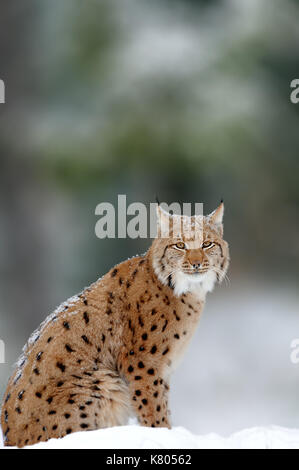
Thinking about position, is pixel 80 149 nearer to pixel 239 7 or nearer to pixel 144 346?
pixel 239 7

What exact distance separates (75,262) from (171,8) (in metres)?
3.91

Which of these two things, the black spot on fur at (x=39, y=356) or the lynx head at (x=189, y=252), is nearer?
the black spot on fur at (x=39, y=356)

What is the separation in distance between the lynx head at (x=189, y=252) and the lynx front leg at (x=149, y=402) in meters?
0.77

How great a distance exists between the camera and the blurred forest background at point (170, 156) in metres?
9.52

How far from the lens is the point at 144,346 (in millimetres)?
5398

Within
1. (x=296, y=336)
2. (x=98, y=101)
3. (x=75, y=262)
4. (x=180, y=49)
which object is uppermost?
(x=180, y=49)

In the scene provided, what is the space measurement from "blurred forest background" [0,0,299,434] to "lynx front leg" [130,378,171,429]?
3.38 meters

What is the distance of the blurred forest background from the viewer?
9523mm

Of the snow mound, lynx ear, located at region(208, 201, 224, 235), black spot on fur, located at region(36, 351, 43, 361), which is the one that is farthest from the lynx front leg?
lynx ear, located at region(208, 201, 224, 235)

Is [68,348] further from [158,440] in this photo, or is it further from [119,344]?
A: [158,440]

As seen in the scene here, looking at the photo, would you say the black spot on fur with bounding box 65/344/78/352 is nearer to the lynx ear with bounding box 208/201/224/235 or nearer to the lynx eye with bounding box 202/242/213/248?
the lynx eye with bounding box 202/242/213/248

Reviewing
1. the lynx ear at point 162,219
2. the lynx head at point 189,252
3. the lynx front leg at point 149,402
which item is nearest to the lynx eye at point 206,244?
the lynx head at point 189,252

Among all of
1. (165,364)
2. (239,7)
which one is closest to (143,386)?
(165,364)

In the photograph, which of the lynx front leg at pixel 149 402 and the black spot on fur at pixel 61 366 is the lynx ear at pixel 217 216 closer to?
the lynx front leg at pixel 149 402
